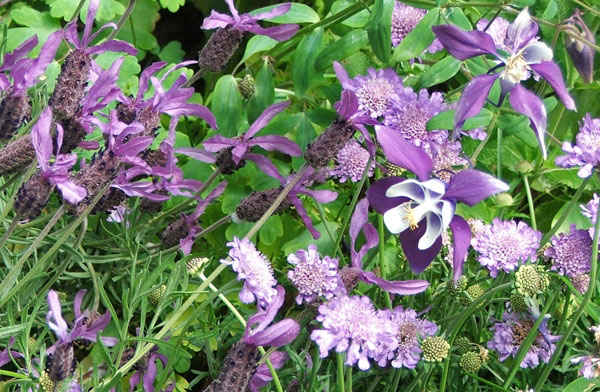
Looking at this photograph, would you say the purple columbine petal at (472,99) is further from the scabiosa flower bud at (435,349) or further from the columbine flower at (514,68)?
the scabiosa flower bud at (435,349)

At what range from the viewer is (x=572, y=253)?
0.95 metres

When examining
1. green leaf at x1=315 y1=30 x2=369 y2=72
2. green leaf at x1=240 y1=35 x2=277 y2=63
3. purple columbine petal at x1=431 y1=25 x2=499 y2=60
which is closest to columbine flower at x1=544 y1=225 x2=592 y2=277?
purple columbine petal at x1=431 y1=25 x2=499 y2=60

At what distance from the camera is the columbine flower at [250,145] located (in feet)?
3.27

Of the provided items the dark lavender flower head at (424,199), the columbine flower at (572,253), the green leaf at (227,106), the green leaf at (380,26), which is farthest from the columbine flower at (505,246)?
the green leaf at (227,106)

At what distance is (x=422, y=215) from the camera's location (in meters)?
0.81

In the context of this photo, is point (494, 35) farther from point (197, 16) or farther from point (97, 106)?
point (197, 16)

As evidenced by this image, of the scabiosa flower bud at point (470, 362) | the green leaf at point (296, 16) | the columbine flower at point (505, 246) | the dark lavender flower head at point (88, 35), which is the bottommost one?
the scabiosa flower bud at point (470, 362)

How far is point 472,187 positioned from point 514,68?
0.48ft

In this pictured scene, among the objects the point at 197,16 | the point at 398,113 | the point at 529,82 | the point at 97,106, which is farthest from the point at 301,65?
the point at 197,16

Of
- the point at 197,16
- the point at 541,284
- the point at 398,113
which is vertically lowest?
the point at 197,16

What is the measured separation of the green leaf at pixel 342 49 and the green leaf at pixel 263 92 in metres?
0.07

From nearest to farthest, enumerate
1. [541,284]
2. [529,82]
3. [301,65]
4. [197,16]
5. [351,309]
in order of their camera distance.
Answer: [351,309] → [541,284] → [301,65] → [529,82] → [197,16]

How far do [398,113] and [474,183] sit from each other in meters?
0.24

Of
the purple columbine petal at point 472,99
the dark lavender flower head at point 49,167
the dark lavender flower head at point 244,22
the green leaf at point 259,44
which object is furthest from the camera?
the green leaf at point 259,44
